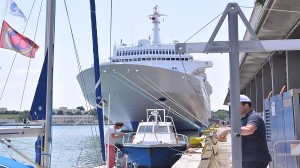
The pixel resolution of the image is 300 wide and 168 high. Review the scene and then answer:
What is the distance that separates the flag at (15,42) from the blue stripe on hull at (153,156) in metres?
11.1

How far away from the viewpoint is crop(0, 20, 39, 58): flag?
18.6 ft

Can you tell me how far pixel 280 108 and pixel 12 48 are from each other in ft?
15.3

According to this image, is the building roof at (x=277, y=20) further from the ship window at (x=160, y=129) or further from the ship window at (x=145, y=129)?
the ship window at (x=145, y=129)

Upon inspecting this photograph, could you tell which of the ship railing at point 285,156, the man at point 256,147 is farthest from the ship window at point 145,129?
the man at point 256,147

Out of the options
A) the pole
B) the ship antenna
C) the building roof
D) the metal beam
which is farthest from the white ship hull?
the pole

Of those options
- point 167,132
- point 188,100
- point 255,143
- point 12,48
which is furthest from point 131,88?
point 255,143

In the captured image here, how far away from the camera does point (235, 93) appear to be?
3.03 metres

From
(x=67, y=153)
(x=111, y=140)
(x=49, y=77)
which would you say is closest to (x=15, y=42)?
(x=49, y=77)

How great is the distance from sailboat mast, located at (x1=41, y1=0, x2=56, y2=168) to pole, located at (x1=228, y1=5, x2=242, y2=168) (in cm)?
307

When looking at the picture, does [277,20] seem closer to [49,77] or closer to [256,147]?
[49,77]

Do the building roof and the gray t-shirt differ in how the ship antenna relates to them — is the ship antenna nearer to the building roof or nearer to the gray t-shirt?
the building roof

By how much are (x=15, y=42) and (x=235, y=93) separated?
3.82 m

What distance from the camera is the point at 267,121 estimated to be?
8883mm

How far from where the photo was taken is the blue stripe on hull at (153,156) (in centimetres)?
1650
